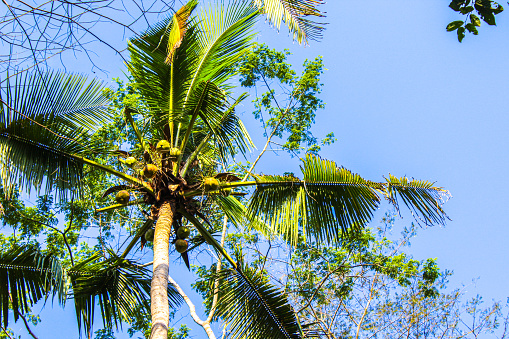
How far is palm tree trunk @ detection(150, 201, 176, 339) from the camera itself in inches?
154

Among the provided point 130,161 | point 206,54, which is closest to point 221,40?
point 206,54

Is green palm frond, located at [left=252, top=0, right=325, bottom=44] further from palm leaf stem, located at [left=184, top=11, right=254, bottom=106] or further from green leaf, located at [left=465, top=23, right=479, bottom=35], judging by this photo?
palm leaf stem, located at [left=184, top=11, right=254, bottom=106]

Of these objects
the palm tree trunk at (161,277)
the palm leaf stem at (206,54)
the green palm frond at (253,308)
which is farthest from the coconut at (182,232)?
the palm leaf stem at (206,54)

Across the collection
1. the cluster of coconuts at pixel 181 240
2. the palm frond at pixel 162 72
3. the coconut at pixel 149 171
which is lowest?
the cluster of coconuts at pixel 181 240

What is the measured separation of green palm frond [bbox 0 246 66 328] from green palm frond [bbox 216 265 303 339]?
165 cm

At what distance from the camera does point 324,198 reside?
17.3 ft

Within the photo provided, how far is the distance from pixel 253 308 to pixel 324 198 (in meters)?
1.37

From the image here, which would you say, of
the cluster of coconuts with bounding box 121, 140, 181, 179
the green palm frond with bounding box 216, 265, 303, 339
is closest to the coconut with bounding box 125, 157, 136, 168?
the cluster of coconuts with bounding box 121, 140, 181, 179

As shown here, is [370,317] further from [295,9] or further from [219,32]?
[295,9]

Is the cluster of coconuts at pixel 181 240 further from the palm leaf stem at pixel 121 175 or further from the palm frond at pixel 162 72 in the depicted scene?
the palm frond at pixel 162 72

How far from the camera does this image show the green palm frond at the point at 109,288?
5.25m

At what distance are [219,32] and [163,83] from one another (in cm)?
101

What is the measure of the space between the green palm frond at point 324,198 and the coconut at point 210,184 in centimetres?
53

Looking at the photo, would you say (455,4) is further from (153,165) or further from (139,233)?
(139,233)
